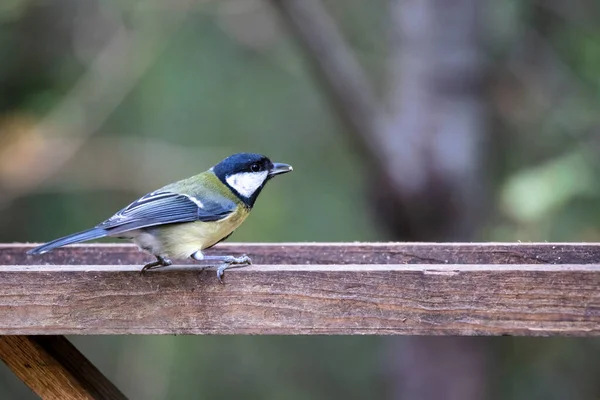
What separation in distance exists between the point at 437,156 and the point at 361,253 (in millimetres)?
2140

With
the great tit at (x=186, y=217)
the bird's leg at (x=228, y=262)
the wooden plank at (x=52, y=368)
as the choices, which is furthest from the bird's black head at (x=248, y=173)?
the wooden plank at (x=52, y=368)

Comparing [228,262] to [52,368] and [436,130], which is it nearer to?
[52,368]

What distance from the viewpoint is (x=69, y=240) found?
104 inches

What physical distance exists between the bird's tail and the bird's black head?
71 cm

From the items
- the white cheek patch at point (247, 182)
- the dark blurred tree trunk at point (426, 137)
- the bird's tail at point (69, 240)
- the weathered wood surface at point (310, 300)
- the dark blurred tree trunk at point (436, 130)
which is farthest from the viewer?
the dark blurred tree trunk at point (436, 130)

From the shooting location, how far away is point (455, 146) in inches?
204

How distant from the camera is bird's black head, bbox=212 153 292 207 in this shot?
3.35 meters

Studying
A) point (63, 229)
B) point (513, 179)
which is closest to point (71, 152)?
point (63, 229)

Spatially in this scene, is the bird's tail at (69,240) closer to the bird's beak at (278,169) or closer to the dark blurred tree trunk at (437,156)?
the bird's beak at (278,169)

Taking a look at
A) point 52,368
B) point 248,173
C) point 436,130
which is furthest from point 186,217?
point 436,130

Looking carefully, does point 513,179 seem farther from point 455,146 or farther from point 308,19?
point 308,19

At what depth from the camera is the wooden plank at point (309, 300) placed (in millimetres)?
2100

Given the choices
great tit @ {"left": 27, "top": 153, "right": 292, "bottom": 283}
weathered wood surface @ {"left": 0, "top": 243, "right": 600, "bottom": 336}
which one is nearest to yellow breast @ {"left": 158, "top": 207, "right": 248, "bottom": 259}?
great tit @ {"left": 27, "top": 153, "right": 292, "bottom": 283}

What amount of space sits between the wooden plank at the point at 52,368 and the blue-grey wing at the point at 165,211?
507mm
